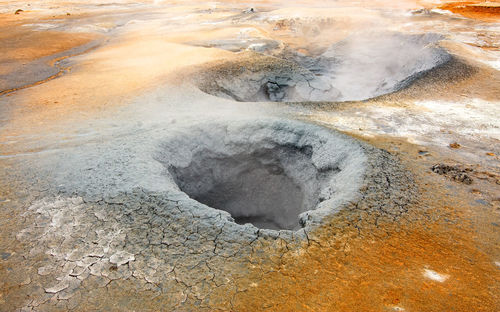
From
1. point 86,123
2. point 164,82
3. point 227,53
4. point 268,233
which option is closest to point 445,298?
point 268,233

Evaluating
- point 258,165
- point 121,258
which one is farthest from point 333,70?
point 121,258

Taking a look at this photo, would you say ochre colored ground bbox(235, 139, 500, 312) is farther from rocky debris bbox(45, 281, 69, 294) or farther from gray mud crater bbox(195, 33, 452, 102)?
gray mud crater bbox(195, 33, 452, 102)

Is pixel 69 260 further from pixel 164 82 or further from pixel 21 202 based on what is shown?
pixel 164 82

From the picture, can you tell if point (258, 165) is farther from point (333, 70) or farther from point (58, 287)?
point (333, 70)

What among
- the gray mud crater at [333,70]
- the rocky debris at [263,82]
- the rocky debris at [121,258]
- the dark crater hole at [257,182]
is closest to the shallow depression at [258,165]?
the dark crater hole at [257,182]

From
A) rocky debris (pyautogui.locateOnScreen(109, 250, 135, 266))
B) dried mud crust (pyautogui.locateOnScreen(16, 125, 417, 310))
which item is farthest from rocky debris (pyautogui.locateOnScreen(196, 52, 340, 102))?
rocky debris (pyautogui.locateOnScreen(109, 250, 135, 266))
